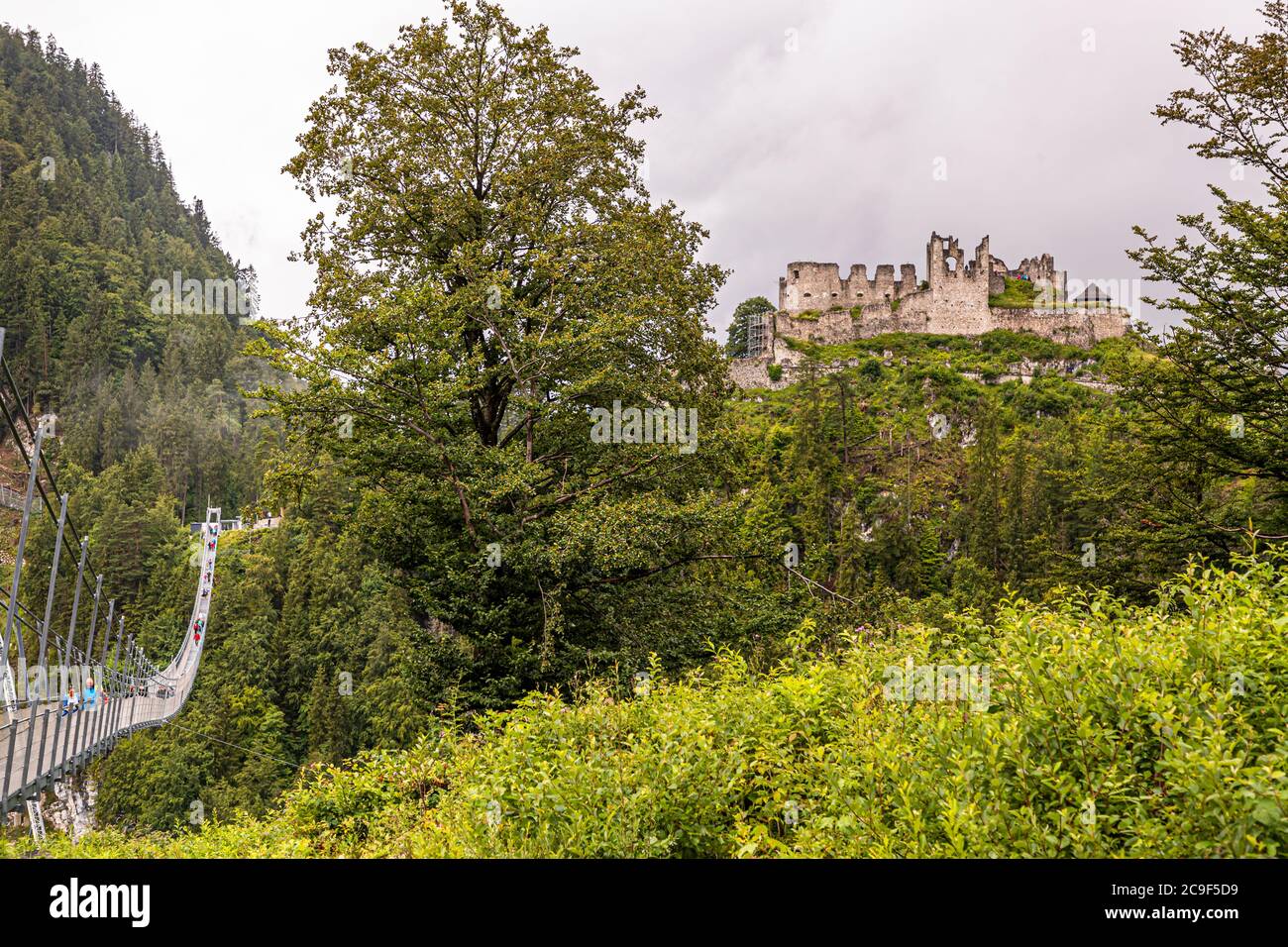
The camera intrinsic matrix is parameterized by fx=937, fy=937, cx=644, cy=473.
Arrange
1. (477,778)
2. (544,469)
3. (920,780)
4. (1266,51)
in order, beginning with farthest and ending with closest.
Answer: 1. (1266,51)
2. (544,469)
3. (477,778)
4. (920,780)

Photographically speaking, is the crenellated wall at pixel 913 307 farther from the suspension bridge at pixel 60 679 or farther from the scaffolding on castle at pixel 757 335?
the suspension bridge at pixel 60 679

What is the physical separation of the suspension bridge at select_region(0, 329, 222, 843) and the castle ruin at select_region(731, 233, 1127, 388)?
148 ft

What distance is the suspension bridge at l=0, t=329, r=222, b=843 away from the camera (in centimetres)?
991

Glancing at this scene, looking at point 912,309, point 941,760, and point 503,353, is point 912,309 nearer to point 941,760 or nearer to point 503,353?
point 503,353

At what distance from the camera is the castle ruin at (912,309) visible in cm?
7106

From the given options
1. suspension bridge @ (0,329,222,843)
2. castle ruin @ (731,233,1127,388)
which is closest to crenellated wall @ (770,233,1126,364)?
castle ruin @ (731,233,1127,388)

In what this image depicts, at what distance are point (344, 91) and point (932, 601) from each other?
60.8 ft

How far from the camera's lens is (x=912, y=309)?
74.0 m

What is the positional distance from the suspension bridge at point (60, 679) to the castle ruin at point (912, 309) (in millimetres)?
45194

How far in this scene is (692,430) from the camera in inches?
579

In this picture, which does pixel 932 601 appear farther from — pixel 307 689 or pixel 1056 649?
pixel 307 689

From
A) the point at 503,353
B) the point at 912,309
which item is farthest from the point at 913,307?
the point at 503,353

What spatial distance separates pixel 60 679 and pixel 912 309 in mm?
69046
